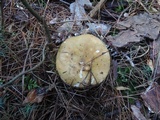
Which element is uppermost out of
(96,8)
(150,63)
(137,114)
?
(96,8)

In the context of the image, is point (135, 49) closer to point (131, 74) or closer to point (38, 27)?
point (131, 74)

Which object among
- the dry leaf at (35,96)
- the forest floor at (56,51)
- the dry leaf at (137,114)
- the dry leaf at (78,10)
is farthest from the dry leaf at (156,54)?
the dry leaf at (35,96)

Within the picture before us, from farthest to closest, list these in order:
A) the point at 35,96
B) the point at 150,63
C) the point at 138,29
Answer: the point at 138,29 < the point at 150,63 < the point at 35,96

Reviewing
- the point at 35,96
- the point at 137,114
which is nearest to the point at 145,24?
the point at 137,114

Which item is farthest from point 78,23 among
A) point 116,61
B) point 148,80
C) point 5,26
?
point 148,80

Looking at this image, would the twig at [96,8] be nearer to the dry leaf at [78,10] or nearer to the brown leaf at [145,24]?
the dry leaf at [78,10]

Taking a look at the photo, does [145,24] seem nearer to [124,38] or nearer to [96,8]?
[124,38]

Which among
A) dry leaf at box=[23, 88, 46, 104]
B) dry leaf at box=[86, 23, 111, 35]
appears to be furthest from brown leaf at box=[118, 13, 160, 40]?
dry leaf at box=[23, 88, 46, 104]
